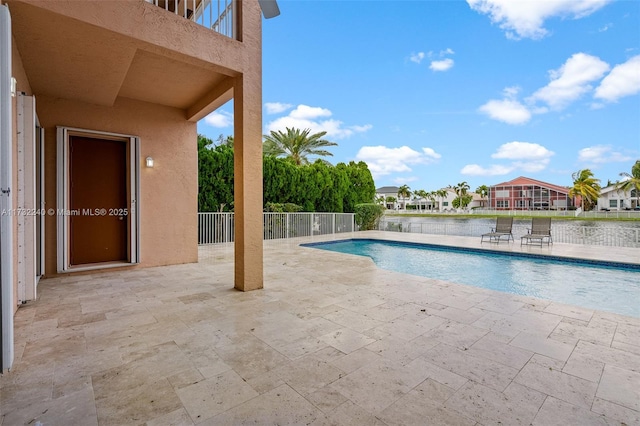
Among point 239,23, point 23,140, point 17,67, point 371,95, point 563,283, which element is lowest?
point 563,283

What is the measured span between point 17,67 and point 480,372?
5890 millimetres

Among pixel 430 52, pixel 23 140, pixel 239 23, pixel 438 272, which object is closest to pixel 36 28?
pixel 23 140

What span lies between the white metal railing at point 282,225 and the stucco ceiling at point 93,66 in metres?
5.28

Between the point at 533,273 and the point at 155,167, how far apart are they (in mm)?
8683

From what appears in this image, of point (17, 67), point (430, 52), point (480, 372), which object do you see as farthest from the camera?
point (430, 52)

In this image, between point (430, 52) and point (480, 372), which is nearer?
point (480, 372)

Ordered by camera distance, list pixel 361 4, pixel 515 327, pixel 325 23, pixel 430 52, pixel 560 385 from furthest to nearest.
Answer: pixel 430 52 → pixel 325 23 → pixel 361 4 → pixel 515 327 → pixel 560 385

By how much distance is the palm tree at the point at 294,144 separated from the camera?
18.1 m

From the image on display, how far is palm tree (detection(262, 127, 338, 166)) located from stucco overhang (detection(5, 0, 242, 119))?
12.5m

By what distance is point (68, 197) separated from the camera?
18.5ft

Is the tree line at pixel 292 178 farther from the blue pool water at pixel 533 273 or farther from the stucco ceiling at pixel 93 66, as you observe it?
the stucco ceiling at pixel 93 66

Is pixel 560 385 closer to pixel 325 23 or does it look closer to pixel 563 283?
pixel 563 283

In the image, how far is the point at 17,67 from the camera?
3727mm

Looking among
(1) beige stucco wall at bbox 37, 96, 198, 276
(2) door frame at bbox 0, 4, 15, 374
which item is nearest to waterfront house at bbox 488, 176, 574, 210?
(1) beige stucco wall at bbox 37, 96, 198, 276
